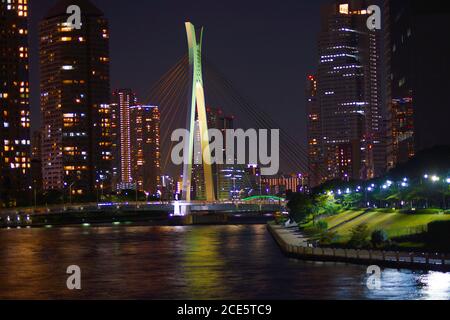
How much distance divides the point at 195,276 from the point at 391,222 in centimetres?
2084

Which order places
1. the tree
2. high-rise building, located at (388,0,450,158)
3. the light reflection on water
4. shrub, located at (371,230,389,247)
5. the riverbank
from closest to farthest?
1. the light reflection on water
2. the riverbank
3. shrub, located at (371,230,389,247)
4. the tree
5. high-rise building, located at (388,0,450,158)

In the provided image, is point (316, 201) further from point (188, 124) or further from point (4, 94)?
point (4, 94)

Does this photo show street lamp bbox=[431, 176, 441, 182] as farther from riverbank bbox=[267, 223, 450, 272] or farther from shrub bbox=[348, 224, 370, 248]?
riverbank bbox=[267, 223, 450, 272]

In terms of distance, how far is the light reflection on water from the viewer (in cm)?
4131

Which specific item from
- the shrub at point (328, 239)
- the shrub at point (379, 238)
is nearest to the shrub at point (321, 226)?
the shrub at point (328, 239)

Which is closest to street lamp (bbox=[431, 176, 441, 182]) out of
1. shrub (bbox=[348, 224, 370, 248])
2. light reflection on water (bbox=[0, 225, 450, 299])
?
light reflection on water (bbox=[0, 225, 450, 299])

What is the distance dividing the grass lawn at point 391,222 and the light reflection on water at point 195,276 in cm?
629

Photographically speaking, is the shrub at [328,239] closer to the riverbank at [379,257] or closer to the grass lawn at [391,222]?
the grass lawn at [391,222]

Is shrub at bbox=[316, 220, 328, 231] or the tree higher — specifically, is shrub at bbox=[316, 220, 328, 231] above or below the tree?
below

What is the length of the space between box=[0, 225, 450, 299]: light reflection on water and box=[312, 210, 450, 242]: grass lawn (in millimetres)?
6292

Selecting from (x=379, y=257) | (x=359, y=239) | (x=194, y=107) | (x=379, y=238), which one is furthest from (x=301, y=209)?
(x=379, y=257)

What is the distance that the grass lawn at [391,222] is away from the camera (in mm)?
60106
